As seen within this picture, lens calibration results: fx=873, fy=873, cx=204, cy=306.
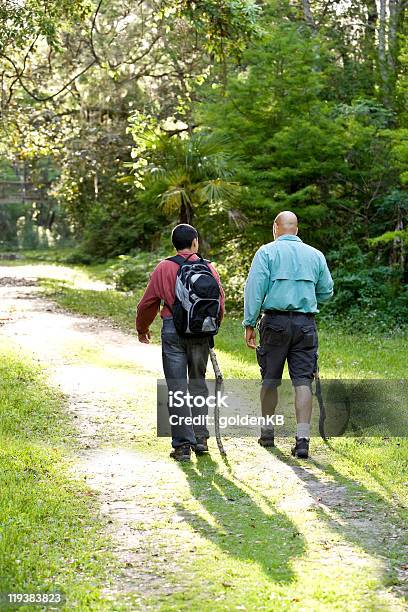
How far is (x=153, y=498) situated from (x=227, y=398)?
3553 millimetres

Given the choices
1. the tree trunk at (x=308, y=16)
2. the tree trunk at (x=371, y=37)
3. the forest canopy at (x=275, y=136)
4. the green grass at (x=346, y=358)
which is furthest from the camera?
the tree trunk at (x=308, y=16)

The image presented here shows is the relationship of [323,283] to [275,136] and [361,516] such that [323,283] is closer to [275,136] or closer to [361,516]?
Result: [361,516]

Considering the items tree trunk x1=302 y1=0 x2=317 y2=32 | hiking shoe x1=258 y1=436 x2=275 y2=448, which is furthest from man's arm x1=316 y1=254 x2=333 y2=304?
tree trunk x1=302 y1=0 x2=317 y2=32

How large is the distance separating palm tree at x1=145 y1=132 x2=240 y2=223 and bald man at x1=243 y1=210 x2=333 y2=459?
1063cm

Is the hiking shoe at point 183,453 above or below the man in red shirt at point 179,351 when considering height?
below

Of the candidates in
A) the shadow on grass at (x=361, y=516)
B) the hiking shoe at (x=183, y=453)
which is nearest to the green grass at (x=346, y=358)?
the shadow on grass at (x=361, y=516)

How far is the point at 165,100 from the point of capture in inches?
1079

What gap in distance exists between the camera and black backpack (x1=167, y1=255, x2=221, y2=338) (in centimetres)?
673

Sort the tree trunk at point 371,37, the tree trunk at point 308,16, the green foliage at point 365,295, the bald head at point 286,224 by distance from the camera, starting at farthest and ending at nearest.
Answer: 1. the tree trunk at point 308,16
2. the tree trunk at point 371,37
3. the green foliage at point 365,295
4. the bald head at point 286,224

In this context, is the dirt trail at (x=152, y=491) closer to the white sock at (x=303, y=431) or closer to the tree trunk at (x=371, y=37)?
the white sock at (x=303, y=431)

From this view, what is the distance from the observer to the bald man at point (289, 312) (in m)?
6.87

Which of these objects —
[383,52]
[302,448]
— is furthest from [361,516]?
[383,52]

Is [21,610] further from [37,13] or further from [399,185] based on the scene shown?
[399,185]

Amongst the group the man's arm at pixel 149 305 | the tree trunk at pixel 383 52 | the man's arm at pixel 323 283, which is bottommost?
the man's arm at pixel 149 305
